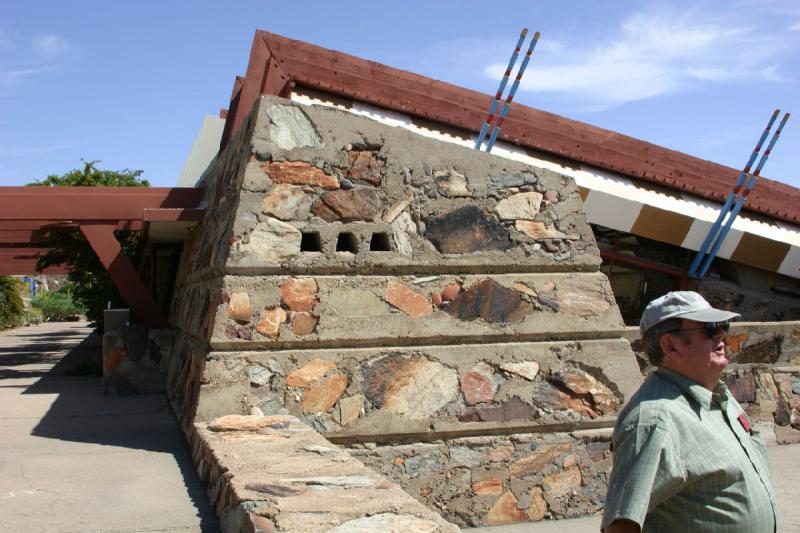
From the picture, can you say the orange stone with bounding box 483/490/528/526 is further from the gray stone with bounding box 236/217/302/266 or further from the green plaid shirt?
the green plaid shirt

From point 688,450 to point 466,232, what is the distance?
12.4 feet

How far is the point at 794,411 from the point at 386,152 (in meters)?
4.13

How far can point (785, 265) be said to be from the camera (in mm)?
10508

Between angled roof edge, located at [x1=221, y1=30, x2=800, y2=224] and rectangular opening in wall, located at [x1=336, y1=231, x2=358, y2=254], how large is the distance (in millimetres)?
2973

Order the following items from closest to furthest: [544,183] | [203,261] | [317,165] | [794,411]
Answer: [317,165] → [544,183] → [203,261] → [794,411]

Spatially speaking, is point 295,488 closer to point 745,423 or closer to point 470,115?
point 745,423

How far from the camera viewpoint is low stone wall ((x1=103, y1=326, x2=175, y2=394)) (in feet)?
26.8

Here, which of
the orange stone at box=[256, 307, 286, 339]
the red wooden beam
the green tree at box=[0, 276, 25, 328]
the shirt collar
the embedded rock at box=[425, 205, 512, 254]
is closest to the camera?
the shirt collar

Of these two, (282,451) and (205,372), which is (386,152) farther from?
(282,451)

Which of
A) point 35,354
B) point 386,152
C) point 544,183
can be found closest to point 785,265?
point 544,183

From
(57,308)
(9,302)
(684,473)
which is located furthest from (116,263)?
(57,308)

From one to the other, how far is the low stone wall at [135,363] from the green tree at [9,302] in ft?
75.0

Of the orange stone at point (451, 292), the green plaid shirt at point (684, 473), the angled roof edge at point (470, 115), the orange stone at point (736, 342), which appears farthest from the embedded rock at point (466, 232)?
the green plaid shirt at point (684, 473)

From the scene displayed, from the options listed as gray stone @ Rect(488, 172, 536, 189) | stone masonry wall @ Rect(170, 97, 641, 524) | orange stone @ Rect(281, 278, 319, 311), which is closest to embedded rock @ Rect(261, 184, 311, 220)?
stone masonry wall @ Rect(170, 97, 641, 524)
